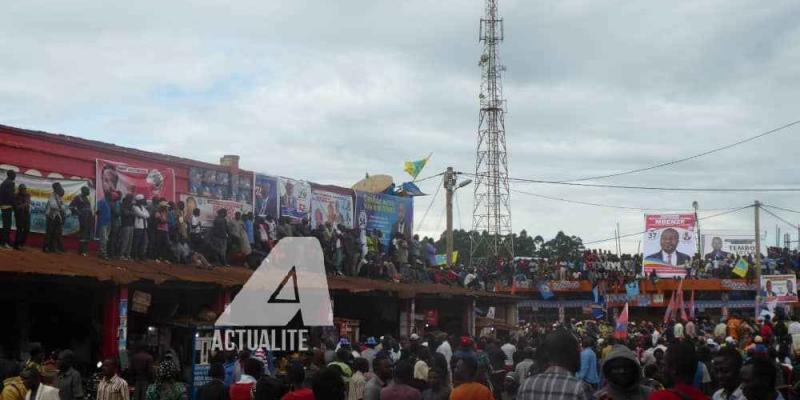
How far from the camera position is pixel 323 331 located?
2134 cm

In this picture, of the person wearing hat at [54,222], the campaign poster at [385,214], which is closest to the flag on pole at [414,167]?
the campaign poster at [385,214]

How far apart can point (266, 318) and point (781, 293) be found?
18.6 meters

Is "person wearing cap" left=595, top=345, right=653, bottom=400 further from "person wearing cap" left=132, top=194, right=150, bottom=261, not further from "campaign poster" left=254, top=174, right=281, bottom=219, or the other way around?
"campaign poster" left=254, top=174, right=281, bottom=219

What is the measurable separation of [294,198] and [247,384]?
61.4ft

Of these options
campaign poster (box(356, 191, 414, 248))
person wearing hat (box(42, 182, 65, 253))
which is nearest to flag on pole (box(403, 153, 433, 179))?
campaign poster (box(356, 191, 414, 248))

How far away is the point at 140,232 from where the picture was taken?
2064 centimetres

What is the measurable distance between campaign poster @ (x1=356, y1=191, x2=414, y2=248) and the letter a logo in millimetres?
6920

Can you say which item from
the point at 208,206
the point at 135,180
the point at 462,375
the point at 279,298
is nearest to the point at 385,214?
the point at 208,206

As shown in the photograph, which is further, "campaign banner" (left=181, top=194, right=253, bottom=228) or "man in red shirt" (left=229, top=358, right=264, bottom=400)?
"campaign banner" (left=181, top=194, right=253, bottom=228)

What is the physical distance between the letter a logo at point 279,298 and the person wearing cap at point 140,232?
8.02ft

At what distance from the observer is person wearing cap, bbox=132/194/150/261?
67.2ft

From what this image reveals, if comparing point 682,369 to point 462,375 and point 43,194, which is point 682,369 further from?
point 43,194

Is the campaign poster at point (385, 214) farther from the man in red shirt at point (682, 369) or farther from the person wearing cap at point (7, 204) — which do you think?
the man in red shirt at point (682, 369)

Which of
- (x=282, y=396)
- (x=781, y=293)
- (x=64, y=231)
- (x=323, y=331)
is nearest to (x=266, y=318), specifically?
(x=323, y=331)
